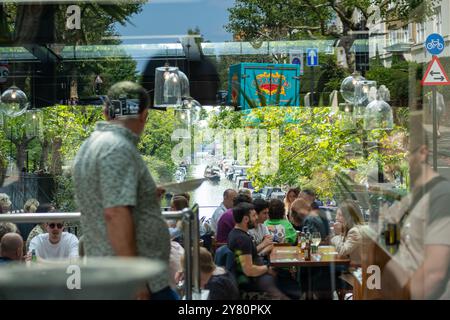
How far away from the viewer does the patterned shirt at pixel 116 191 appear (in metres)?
2.78

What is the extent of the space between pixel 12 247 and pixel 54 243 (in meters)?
0.24

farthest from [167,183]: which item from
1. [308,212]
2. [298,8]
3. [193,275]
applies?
[308,212]

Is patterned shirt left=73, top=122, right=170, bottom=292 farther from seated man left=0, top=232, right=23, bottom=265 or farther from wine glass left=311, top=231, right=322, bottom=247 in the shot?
wine glass left=311, top=231, right=322, bottom=247

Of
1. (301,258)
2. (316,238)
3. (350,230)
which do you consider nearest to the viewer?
(350,230)

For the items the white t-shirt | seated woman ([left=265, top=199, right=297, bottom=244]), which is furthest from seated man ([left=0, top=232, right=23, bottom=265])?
seated woman ([left=265, top=199, right=297, bottom=244])

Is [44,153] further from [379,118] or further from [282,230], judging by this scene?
[282,230]

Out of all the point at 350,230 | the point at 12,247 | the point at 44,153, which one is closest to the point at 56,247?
the point at 12,247

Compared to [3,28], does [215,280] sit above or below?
below

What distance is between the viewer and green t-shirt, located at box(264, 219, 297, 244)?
4.47 m

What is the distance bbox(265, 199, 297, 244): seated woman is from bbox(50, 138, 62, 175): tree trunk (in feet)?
3.36

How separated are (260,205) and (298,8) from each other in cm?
96

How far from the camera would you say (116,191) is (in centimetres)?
275

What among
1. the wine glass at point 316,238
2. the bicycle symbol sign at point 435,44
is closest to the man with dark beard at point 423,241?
the bicycle symbol sign at point 435,44

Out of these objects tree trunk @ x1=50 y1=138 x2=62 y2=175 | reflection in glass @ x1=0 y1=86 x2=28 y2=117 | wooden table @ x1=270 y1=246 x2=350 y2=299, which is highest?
reflection in glass @ x1=0 y1=86 x2=28 y2=117
